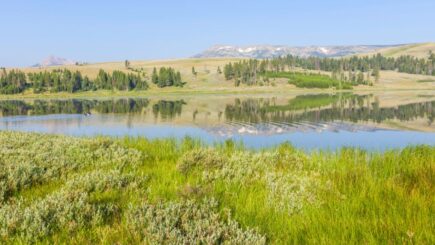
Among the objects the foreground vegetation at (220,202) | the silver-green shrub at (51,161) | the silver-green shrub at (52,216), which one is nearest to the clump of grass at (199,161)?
the foreground vegetation at (220,202)

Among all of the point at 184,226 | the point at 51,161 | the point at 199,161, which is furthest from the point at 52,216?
the point at 51,161

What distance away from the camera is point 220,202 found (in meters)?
8.20

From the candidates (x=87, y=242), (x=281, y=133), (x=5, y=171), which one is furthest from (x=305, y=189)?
(x=281, y=133)

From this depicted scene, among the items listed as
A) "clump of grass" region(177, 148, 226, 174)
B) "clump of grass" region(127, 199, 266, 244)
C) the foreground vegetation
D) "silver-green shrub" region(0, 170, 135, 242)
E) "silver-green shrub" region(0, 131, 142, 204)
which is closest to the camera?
"clump of grass" region(127, 199, 266, 244)

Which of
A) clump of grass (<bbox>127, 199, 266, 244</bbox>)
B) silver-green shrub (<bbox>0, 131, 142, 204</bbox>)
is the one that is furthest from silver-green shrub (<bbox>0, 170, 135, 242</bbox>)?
silver-green shrub (<bbox>0, 131, 142, 204</bbox>)

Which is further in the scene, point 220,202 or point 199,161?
point 199,161

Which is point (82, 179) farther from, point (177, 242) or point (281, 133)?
point (281, 133)

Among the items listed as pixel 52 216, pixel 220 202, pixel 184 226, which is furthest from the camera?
pixel 220 202

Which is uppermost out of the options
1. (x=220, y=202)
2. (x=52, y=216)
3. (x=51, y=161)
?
(x=52, y=216)

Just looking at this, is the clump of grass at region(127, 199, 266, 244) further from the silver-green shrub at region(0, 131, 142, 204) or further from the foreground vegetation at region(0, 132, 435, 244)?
the silver-green shrub at region(0, 131, 142, 204)

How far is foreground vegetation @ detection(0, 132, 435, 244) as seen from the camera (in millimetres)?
6293

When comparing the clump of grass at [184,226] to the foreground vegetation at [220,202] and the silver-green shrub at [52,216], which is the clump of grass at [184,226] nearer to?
the foreground vegetation at [220,202]

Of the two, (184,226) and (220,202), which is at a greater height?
(184,226)

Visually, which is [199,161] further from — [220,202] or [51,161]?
[51,161]
